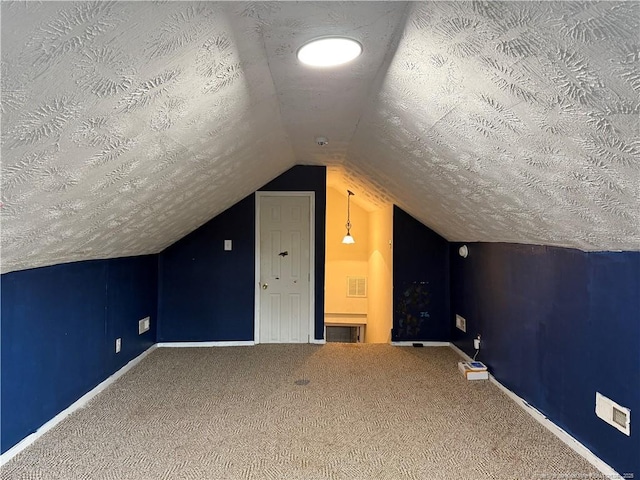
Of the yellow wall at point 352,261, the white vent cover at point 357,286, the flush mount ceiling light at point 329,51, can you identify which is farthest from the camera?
the white vent cover at point 357,286

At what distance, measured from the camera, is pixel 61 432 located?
2.55 meters

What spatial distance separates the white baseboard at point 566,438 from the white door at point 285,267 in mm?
2410

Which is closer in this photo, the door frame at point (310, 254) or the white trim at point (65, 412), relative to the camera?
the white trim at point (65, 412)

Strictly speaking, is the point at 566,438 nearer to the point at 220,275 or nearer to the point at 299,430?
the point at 299,430

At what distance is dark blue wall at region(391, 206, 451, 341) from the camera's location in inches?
188

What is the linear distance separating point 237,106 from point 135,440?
220 centimetres

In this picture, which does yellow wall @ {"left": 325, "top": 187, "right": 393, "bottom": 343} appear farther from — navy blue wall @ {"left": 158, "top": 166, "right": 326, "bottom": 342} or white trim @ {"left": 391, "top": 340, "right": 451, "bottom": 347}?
navy blue wall @ {"left": 158, "top": 166, "right": 326, "bottom": 342}

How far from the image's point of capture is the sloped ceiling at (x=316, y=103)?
108 centimetres

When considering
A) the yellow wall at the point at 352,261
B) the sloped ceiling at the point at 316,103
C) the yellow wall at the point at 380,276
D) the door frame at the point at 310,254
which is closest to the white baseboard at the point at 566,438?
the sloped ceiling at the point at 316,103

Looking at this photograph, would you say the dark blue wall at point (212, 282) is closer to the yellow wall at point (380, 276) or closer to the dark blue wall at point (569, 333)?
the yellow wall at point (380, 276)

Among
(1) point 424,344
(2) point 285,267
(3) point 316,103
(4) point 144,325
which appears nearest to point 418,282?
(1) point 424,344

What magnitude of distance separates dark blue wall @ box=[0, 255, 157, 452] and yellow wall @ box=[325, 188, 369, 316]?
433 cm

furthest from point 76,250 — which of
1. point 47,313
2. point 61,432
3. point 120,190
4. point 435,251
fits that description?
point 435,251

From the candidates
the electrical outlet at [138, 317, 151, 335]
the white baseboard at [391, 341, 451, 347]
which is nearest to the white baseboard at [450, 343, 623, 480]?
the white baseboard at [391, 341, 451, 347]
